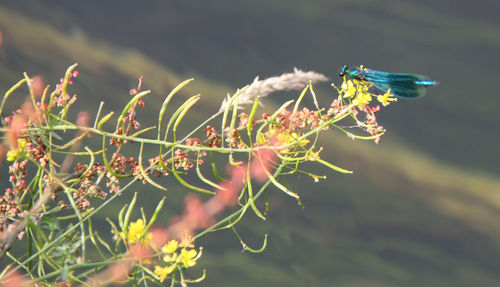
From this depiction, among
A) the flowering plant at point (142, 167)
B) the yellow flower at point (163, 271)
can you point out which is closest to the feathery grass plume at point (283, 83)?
the flowering plant at point (142, 167)

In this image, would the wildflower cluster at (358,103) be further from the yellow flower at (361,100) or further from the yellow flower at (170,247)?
the yellow flower at (170,247)

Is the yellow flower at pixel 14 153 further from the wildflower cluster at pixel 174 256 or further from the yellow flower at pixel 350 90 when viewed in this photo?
the yellow flower at pixel 350 90

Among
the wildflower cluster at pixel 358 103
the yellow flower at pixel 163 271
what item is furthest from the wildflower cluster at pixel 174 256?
the wildflower cluster at pixel 358 103

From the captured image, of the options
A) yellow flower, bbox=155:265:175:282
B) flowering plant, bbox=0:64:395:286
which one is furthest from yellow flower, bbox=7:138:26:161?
yellow flower, bbox=155:265:175:282

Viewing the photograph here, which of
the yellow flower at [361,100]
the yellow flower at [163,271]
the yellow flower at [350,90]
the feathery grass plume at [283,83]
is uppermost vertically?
the yellow flower at [350,90]

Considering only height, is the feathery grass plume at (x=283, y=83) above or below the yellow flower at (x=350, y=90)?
→ below

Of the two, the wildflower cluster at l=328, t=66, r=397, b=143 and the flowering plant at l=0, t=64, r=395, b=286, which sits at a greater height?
the wildflower cluster at l=328, t=66, r=397, b=143

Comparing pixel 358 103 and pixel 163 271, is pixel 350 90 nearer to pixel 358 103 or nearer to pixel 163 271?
pixel 358 103

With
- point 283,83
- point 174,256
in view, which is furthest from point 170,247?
point 283,83

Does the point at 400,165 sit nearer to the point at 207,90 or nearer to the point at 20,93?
the point at 207,90

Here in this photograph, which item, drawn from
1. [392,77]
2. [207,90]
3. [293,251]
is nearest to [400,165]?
[293,251]

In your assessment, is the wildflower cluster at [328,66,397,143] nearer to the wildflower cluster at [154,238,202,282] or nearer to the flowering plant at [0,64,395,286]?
the flowering plant at [0,64,395,286]

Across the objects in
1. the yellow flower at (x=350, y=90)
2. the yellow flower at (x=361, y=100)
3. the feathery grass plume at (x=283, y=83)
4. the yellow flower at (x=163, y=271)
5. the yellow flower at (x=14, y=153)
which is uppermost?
the yellow flower at (x=350, y=90)
